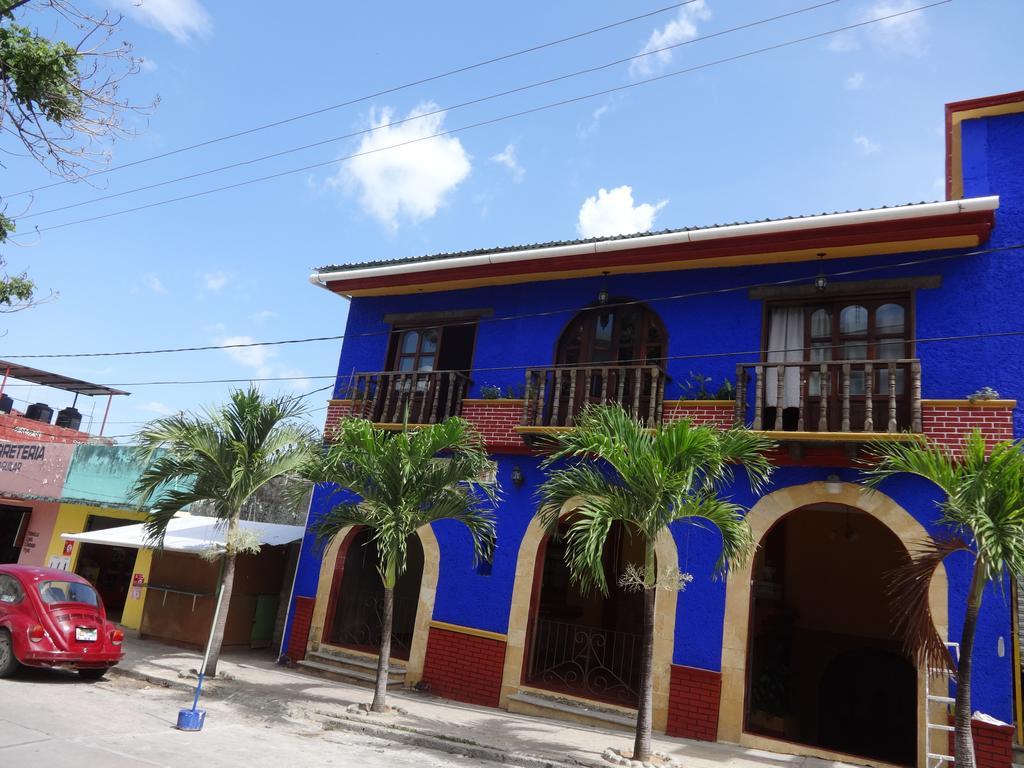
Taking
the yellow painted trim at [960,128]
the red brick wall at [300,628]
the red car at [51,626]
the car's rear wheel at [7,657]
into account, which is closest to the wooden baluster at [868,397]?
the yellow painted trim at [960,128]

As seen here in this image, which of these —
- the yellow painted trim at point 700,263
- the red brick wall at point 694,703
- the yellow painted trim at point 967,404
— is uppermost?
the yellow painted trim at point 700,263

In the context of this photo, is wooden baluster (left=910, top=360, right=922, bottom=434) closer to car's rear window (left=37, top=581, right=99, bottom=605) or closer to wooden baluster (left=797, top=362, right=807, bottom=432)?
wooden baluster (left=797, top=362, right=807, bottom=432)

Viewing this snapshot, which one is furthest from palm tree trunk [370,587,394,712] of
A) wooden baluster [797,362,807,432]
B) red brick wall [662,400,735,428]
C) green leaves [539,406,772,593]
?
wooden baluster [797,362,807,432]

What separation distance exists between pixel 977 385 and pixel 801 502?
2521mm

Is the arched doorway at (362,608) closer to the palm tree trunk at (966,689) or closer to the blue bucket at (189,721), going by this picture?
the blue bucket at (189,721)

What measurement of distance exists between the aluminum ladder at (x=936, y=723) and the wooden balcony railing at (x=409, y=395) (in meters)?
7.39

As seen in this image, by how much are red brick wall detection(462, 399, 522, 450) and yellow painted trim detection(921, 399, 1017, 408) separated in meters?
5.60

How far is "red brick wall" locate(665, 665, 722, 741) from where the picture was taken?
9.05 meters

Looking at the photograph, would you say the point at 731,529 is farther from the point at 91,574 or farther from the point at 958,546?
the point at 91,574

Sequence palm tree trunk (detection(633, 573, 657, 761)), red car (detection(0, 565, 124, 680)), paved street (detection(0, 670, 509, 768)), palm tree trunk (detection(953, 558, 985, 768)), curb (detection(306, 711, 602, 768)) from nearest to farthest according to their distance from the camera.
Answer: palm tree trunk (detection(953, 558, 985, 768)) → paved street (detection(0, 670, 509, 768)) → palm tree trunk (detection(633, 573, 657, 761)) → curb (detection(306, 711, 602, 768)) → red car (detection(0, 565, 124, 680))

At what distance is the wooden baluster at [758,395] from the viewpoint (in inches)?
372

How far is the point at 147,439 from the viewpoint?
10.8 meters

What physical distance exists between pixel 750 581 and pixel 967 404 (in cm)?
340

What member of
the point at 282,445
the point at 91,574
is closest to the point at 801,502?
the point at 282,445
